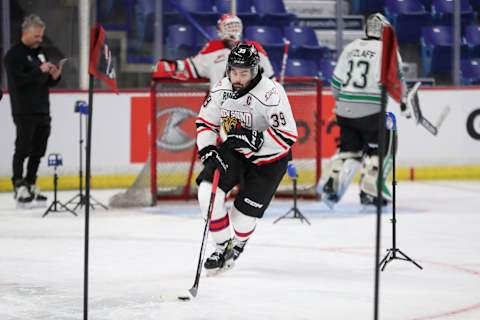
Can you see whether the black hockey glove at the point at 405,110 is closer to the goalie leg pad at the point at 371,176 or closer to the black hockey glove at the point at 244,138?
the goalie leg pad at the point at 371,176

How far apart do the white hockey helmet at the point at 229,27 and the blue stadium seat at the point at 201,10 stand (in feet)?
7.80

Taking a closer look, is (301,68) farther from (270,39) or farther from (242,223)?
(242,223)

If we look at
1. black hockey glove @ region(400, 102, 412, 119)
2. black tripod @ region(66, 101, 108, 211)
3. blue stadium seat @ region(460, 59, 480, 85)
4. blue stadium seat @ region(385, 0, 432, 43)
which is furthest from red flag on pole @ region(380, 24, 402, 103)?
Answer: blue stadium seat @ region(385, 0, 432, 43)

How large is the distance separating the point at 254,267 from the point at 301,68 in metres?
5.90

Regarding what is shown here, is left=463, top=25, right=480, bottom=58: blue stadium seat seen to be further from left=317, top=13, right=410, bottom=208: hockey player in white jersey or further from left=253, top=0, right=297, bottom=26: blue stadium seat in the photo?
left=317, top=13, right=410, bottom=208: hockey player in white jersey

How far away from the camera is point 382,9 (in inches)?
461

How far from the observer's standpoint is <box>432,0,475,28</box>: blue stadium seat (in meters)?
10.8

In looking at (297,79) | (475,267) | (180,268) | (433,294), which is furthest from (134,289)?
(297,79)

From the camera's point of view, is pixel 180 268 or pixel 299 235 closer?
pixel 180 268

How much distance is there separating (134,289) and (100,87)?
15.6ft

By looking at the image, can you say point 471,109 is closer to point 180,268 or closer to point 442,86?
point 442,86

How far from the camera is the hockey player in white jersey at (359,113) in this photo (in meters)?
8.19

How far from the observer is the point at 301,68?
11445 mm

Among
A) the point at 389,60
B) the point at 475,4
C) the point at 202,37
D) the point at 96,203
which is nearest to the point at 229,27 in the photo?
the point at 96,203
